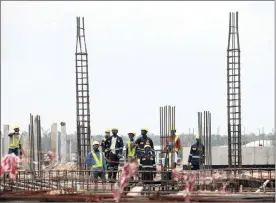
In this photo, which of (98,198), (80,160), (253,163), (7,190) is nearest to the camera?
(98,198)

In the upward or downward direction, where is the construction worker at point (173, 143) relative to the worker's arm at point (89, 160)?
upward

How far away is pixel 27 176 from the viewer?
19.9 m

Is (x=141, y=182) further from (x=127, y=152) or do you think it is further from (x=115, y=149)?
(x=115, y=149)

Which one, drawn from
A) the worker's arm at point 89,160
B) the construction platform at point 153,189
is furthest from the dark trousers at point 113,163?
the construction platform at point 153,189

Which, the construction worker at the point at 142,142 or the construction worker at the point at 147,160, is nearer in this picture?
the construction worker at the point at 147,160

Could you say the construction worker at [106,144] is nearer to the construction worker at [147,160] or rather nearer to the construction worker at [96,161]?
the construction worker at [96,161]

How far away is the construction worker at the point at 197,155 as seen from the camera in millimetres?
23469

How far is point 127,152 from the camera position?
21562 millimetres

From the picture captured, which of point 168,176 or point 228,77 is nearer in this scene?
point 168,176

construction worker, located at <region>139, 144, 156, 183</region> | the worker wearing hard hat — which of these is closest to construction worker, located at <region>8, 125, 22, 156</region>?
the worker wearing hard hat

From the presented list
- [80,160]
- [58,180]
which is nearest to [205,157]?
[80,160]

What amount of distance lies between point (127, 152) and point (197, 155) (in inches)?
123

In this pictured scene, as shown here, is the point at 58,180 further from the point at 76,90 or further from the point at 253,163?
the point at 253,163

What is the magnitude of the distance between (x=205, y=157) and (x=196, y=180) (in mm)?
6396
